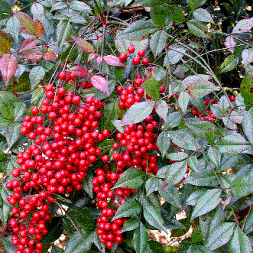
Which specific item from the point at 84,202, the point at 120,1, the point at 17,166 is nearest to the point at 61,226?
the point at 84,202

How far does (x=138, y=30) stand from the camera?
930 mm

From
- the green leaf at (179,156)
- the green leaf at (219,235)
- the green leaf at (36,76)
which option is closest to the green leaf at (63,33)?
the green leaf at (36,76)

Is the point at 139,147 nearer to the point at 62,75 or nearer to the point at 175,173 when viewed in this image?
the point at 175,173

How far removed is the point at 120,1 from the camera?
1.10 metres

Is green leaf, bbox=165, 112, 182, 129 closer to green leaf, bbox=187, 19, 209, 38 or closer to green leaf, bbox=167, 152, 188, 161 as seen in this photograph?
green leaf, bbox=167, 152, 188, 161

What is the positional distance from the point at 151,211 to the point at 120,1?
67cm

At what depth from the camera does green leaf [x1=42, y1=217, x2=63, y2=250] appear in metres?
1.12

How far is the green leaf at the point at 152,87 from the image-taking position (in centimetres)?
81

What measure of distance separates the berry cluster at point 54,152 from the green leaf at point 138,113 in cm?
16

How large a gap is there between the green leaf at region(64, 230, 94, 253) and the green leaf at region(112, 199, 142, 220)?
0.20 meters

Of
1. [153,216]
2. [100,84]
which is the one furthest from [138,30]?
[153,216]

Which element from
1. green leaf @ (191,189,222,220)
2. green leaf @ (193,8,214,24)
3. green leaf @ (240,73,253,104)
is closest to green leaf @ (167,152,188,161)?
green leaf @ (191,189,222,220)

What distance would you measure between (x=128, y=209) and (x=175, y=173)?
6.5 inches

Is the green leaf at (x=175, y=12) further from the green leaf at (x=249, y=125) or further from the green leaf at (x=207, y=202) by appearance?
the green leaf at (x=207, y=202)
